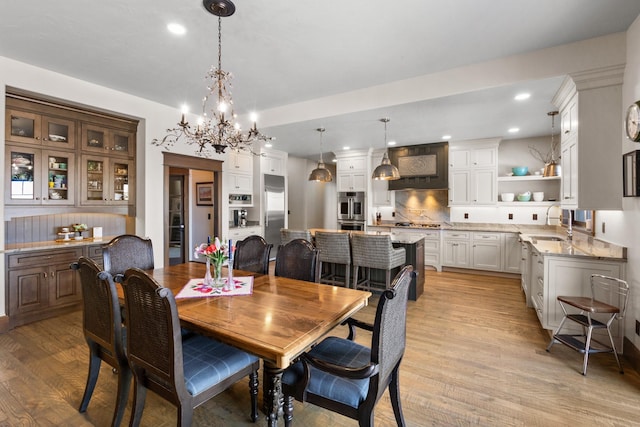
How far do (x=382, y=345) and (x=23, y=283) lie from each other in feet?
12.9

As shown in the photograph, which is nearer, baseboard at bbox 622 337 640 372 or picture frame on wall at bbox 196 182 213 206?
baseboard at bbox 622 337 640 372

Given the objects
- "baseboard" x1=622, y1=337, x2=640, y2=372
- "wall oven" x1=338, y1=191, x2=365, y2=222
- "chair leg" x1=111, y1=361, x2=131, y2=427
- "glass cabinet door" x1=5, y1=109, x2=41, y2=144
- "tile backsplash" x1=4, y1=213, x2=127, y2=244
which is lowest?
"baseboard" x1=622, y1=337, x2=640, y2=372

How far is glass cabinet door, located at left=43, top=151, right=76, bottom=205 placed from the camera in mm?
3545

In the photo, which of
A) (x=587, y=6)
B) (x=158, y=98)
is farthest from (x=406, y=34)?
(x=158, y=98)

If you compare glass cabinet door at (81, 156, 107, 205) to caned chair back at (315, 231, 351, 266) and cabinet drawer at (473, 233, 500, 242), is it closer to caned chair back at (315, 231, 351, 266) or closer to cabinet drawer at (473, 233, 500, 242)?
caned chair back at (315, 231, 351, 266)

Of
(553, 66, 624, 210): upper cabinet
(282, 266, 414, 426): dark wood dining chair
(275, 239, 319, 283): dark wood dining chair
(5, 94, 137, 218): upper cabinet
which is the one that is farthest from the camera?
(5, 94, 137, 218): upper cabinet

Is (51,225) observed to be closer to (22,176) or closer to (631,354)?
(22,176)

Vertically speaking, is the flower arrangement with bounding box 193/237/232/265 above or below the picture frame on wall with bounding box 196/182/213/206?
below

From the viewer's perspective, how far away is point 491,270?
5.49m

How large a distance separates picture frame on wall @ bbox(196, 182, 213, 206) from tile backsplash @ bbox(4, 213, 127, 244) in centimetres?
161

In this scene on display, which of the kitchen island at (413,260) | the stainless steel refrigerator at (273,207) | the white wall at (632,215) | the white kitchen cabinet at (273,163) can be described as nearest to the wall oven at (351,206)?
the stainless steel refrigerator at (273,207)

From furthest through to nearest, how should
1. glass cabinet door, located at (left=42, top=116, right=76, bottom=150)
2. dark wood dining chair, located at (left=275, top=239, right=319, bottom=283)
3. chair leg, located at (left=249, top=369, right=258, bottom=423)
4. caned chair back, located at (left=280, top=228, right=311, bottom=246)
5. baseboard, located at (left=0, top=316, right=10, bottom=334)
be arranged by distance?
caned chair back, located at (left=280, top=228, right=311, bottom=246) → glass cabinet door, located at (left=42, top=116, right=76, bottom=150) → baseboard, located at (left=0, top=316, right=10, bottom=334) → dark wood dining chair, located at (left=275, top=239, right=319, bottom=283) → chair leg, located at (left=249, top=369, right=258, bottom=423)

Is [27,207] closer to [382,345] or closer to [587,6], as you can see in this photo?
[382,345]

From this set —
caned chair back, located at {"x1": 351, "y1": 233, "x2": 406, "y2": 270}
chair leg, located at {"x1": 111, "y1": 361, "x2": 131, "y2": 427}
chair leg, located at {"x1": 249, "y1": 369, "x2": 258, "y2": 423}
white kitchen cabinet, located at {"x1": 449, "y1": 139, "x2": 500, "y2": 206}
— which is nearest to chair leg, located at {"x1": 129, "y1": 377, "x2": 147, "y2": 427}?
chair leg, located at {"x1": 111, "y1": 361, "x2": 131, "y2": 427}
